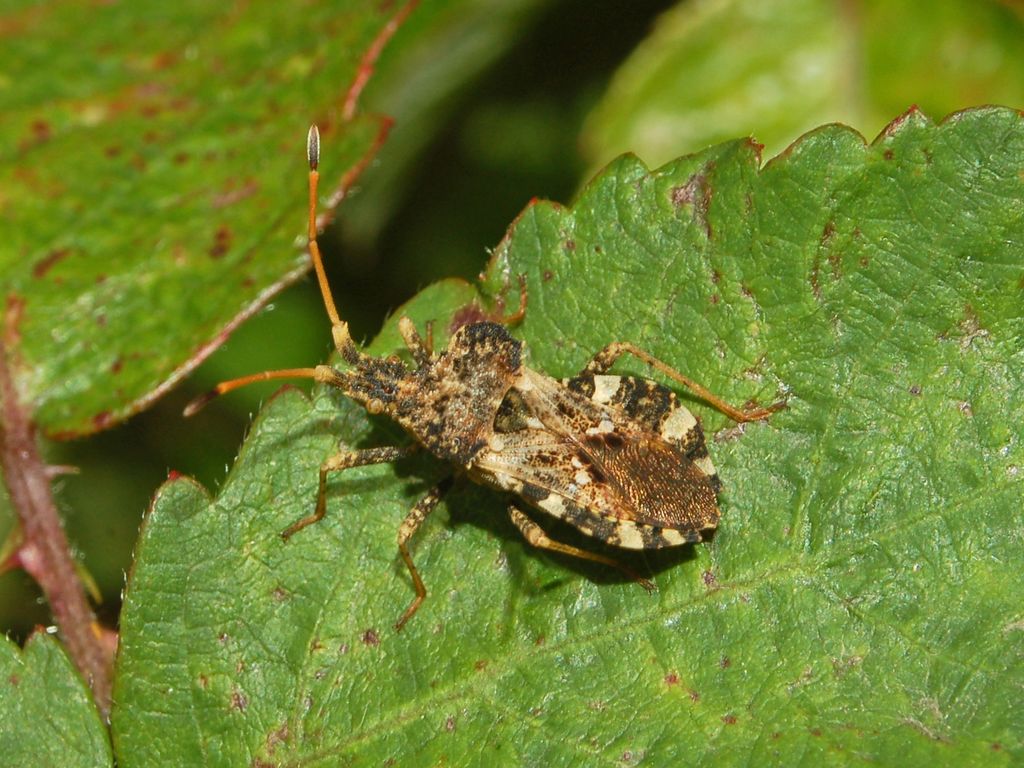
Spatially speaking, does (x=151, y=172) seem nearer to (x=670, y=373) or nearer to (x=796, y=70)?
(x=670, y=373)

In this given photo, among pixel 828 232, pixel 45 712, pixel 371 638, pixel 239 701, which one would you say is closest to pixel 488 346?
pixel 371 638

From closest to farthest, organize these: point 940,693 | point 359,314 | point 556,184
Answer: point 940,693 < point 359,314 < point 556,184

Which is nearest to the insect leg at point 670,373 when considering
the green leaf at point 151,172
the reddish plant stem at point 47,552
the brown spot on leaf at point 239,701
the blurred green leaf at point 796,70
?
the green leaf at point 151,172

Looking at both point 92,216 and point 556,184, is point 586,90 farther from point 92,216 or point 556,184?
point 92,216

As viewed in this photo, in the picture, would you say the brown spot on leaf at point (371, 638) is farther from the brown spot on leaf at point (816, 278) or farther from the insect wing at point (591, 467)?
the brown spot on leaf at point (816, 278)

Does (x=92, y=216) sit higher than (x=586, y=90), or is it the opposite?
(x=92, y=216)

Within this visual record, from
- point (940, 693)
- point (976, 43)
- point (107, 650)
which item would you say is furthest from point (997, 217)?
point (107, 650)
